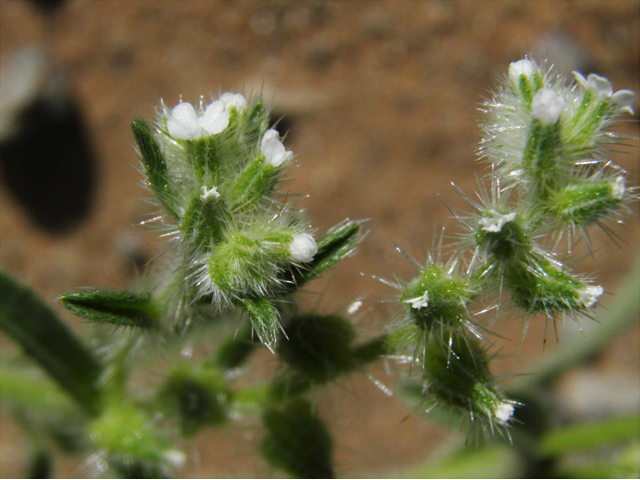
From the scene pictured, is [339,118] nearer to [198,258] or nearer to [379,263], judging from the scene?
[379,263]

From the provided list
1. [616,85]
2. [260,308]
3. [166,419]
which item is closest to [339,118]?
[616,85]

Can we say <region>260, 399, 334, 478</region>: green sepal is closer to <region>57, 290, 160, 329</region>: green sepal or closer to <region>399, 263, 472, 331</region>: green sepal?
<region>57, 290, 160, 329</region>: green sepal

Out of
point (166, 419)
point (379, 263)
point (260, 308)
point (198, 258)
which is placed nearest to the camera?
point (260, 308)

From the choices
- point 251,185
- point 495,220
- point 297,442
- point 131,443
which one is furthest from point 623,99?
point 131,443

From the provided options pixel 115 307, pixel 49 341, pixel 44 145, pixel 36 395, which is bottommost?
pixel 36 395

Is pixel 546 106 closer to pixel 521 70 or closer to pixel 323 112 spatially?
pixel 521 70
